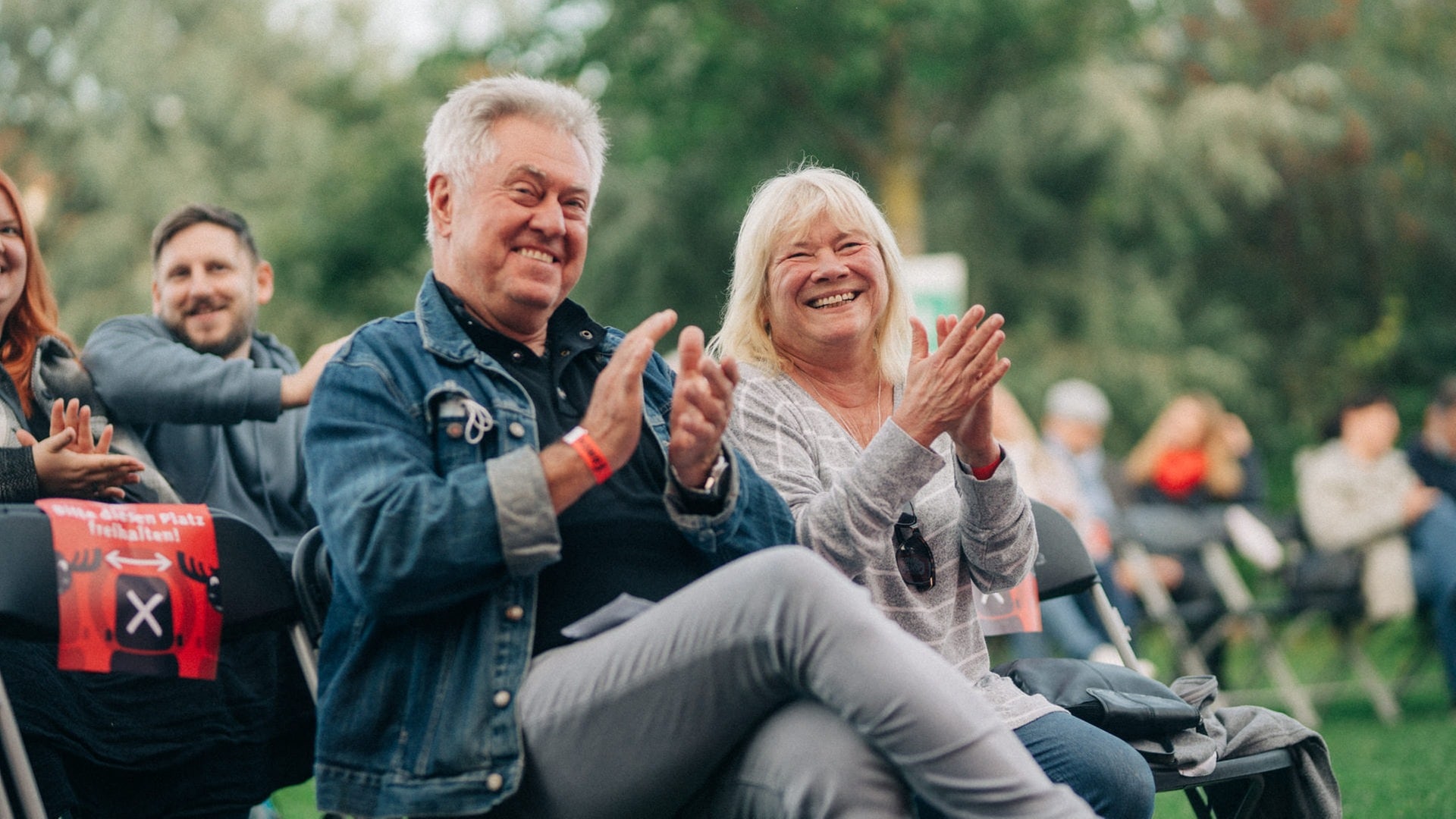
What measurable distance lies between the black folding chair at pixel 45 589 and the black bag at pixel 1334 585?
6530 mm

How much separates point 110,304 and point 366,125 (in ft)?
17.0

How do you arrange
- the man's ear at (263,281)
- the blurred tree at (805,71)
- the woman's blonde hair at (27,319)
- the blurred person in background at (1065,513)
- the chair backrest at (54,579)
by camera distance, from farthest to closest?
the blurred tree at (805,71)
the blurred person in background at (1065,513)
the man's ear at (263,281)
the woman's blonde hair at (27,319)
the chair backrest at (54,579)

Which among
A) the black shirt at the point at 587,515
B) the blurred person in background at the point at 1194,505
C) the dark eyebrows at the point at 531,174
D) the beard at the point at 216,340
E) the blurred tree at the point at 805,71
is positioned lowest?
the blurred person in background at the point at 1194,505

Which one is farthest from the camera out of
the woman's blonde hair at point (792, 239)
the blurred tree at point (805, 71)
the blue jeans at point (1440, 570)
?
the blurred tree at point (805, 71)

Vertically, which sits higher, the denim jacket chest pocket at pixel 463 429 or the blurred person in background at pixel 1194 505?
the denim jacket chest pocket at pixel 463 429

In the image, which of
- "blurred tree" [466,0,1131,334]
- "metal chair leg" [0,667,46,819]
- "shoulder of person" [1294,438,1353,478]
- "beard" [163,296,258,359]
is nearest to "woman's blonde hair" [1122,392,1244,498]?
"shoulder of person" [1294,438,1353,478]

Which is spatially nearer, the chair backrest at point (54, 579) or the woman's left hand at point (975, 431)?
the chair backrest at point (54, 579)

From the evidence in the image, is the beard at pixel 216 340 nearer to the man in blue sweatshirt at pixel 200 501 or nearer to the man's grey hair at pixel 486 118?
the man in blue sweatshirt at pixel 200 501

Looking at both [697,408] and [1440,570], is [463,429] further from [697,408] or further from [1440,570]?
[1440,570]

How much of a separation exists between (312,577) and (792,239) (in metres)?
1.23

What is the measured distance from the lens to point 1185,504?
8.75 metres

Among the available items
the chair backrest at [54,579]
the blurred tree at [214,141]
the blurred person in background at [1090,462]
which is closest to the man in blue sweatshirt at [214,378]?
the chair backrest at [54,579]

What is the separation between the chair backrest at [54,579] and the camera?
2508 millimetres

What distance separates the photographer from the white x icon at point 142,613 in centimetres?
267
